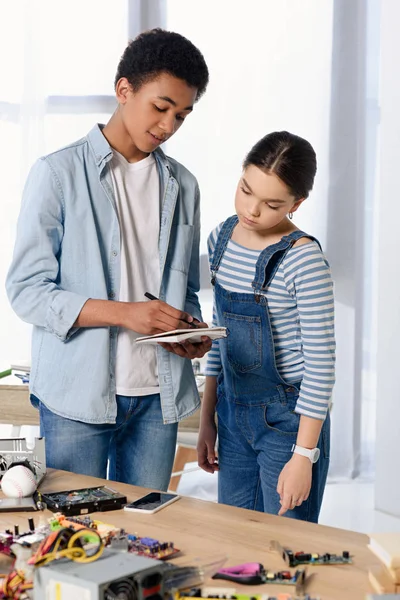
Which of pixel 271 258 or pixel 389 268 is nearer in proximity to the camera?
pixel 271 258

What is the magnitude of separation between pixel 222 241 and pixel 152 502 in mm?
594

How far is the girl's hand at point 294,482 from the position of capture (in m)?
1.53

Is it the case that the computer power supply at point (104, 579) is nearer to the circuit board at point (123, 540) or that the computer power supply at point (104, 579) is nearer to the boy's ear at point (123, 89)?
the circuit board at point (123, 540)

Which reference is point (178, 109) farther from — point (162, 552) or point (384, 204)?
point (384, 204)

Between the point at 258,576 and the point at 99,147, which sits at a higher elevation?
the point at 99,147

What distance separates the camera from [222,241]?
1.77 meters

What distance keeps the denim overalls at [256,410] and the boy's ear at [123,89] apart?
0.37 m

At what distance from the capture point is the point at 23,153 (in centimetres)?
371

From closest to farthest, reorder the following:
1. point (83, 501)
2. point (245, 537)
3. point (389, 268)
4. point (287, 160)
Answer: point (245, 537) → point (83, 501) → point (287, 160) → point (389, 268)

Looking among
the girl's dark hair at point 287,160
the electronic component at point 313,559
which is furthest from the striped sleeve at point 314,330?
the electronic component at point 313,559

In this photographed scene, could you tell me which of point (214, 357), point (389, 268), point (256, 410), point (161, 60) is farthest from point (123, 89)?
point (389, 268)

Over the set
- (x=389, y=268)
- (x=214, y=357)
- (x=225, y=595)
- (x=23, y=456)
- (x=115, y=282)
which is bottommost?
(x=225, y=595)

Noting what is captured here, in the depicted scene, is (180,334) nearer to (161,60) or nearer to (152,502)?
(152,502)

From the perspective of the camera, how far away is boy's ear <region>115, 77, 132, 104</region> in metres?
1.71
